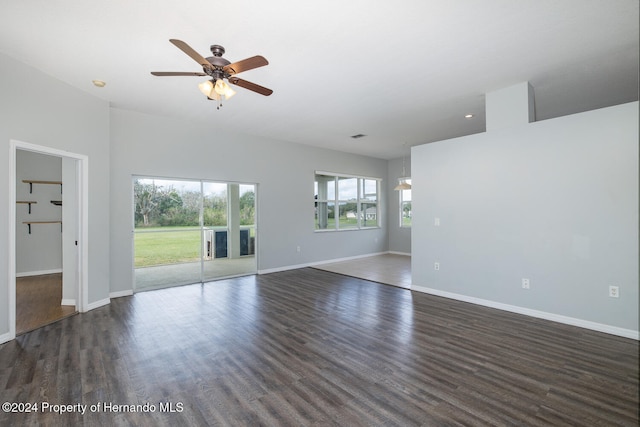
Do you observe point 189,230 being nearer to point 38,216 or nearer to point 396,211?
point 38,216

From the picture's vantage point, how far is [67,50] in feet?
9.80

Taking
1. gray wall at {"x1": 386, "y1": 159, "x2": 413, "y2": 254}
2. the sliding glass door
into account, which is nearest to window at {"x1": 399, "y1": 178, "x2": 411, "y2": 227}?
gray wall at {"x1": 386, "y1": 159, "x2": 413, "y2": 254}

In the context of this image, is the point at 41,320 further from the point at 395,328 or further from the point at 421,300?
the point at 421,300

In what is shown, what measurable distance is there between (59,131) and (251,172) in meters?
3.13

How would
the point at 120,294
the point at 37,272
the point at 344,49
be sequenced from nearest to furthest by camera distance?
the point at 344,49
the point at 120,294
the point at 37,272

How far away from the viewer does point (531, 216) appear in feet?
10.6

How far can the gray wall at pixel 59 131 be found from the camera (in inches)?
120

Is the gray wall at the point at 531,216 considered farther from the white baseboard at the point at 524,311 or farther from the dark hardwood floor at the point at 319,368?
the dark hardwood floor at the point at 319,368

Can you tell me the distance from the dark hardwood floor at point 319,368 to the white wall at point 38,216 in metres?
3.50

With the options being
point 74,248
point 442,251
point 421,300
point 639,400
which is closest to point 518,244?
point 442,251

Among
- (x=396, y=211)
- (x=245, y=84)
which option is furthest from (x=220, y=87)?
(x=396, y=211)

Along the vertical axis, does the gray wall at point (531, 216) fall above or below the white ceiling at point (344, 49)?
below

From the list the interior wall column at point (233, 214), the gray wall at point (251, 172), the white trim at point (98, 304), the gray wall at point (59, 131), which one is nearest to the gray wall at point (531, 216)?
the gray wall at point (251, 172)

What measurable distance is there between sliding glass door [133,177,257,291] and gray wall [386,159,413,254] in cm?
446
